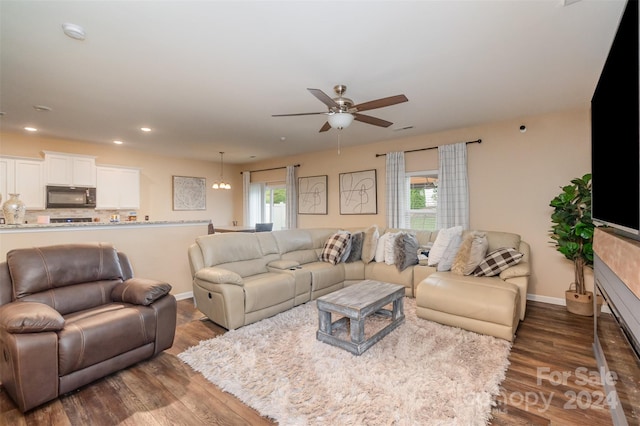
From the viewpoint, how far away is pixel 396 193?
5254mm

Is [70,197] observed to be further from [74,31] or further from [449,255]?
[449,255]

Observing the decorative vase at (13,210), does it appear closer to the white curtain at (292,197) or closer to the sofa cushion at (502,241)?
the white curtain at (292,197)

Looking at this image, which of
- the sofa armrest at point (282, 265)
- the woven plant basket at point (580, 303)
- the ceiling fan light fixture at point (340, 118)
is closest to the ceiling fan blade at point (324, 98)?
the ceiling fan light fixture at point (340, 118)

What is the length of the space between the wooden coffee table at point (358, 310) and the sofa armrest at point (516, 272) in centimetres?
122

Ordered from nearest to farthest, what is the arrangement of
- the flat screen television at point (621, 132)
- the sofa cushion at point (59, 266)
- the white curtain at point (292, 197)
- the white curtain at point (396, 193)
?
the flat screen television at point (621, 132) → the sofa cushion at point (59, 266) → the white curtain at point (396, 193) → the white curtain at point (292, 197)

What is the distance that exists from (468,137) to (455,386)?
3.78 meters

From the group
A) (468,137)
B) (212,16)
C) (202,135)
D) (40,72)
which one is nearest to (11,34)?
(40,72)

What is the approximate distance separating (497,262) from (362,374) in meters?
2.22

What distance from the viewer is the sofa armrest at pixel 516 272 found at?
322 centimetres

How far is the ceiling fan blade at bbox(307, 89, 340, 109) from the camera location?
90.1 inches

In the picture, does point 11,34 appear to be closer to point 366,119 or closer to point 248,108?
point 248,108

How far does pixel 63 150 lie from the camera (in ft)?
17.6

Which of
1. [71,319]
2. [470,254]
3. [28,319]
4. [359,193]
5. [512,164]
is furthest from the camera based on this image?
[359,193]

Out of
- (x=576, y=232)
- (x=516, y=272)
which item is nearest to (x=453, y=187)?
(x=576, y=232)
